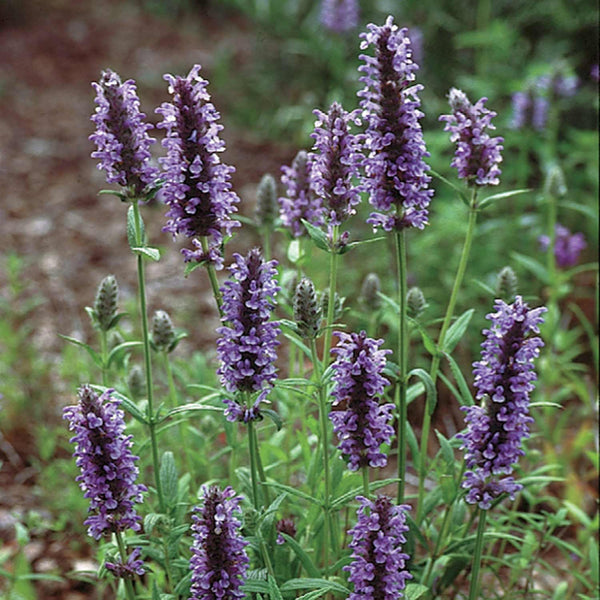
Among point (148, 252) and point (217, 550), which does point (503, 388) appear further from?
point (148, 252)

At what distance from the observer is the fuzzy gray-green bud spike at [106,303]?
97.7 inches

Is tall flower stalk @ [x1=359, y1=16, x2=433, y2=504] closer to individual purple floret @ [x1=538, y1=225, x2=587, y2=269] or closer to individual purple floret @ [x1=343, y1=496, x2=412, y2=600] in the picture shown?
individual purple floret @ [x1=343, y1=496, x2=412, y2=600]

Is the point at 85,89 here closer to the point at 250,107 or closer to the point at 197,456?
the point at 250,107

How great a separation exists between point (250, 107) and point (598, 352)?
4.54m

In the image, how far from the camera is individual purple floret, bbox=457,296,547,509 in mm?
1912

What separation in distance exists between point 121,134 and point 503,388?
3.42 ft

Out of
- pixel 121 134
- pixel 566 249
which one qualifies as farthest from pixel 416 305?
pixel 566 249

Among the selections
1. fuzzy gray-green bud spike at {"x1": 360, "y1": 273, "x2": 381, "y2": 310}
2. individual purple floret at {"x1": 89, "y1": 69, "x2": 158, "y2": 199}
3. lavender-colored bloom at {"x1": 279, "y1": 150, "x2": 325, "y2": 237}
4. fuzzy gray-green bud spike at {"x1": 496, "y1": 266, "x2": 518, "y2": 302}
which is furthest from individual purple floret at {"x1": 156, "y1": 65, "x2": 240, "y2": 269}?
fuzzy gray-green bud spike at {"x1": 496, "y1": 266, "x2": 518, "y2": 302}

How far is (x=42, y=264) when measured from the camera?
548 cm

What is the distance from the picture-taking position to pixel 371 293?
114 inches

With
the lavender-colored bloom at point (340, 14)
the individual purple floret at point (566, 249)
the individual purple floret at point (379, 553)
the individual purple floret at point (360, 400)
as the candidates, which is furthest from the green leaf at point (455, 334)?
the lavender-colored bloom at point (340, 14)

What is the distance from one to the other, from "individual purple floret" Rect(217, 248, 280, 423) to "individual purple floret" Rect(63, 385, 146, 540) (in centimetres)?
27

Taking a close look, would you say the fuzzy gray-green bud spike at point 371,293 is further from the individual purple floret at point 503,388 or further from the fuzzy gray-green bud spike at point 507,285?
the individual purple floret at point 503,388

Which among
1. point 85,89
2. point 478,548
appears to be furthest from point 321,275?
point 85,89
